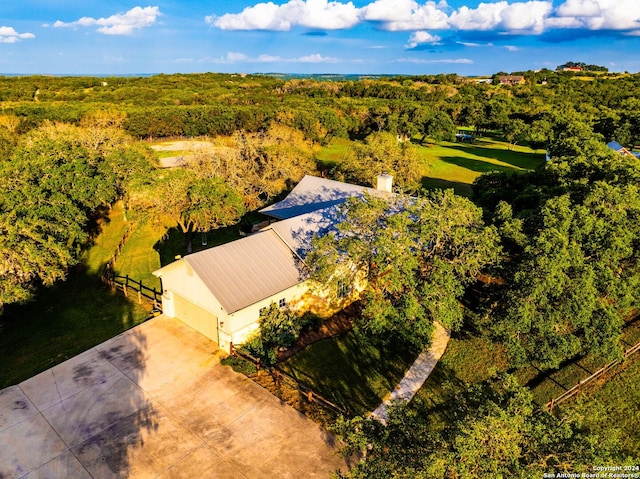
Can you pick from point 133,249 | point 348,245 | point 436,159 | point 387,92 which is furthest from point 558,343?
point 387,92

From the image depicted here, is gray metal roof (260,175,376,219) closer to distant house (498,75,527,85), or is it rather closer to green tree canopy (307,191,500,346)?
green tree canopy (307,191,500,346)

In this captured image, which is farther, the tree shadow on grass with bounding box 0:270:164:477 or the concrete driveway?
the tree shadow on grass with bounding box 0:270:164:477

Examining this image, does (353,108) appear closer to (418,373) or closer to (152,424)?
(418,373)

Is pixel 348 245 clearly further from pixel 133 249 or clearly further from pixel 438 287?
pixel 133 249

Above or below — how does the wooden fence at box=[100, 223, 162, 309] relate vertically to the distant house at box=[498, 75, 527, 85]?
below

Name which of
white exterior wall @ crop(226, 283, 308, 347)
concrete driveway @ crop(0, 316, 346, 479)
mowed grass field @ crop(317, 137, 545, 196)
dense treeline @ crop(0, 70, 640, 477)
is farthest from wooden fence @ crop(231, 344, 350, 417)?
mowed grass field @ crop(317, 137, 545, 196)

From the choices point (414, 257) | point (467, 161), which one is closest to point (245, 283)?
point (414, 257)
